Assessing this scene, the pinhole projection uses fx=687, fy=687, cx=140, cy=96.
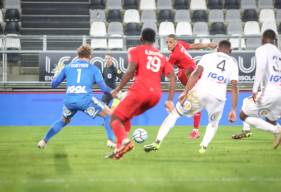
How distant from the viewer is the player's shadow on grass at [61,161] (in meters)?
9.98

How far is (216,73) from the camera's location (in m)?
12.4

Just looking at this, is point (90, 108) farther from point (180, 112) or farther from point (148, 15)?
point (148, 15)

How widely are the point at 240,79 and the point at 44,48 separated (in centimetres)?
679

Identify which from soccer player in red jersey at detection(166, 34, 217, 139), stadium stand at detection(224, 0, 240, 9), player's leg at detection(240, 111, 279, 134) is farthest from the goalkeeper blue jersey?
stadium stand at detection(224, 0, 240, 9)

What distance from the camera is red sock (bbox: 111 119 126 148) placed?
1052cm

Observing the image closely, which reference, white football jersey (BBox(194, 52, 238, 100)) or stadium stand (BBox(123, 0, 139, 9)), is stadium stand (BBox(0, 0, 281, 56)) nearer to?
stadium stand (BBox(123, 0, 139, 9))

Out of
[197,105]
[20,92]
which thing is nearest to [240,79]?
[20,92]

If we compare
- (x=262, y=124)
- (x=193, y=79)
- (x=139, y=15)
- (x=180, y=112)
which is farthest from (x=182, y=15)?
(x=193, y=79)

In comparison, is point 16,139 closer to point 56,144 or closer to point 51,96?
point 56,144

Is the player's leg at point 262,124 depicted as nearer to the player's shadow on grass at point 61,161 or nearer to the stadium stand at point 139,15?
the player's shadow on grass at point 61,161

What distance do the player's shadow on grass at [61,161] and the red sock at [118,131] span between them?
2.82 feet

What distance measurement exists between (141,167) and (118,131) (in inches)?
26.5

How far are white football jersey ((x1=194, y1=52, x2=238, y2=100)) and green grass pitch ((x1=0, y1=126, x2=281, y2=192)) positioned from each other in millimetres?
1172

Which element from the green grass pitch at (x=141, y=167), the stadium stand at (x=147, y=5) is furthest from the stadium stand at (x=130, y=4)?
the green grass pitch at (x=141, y=167)
